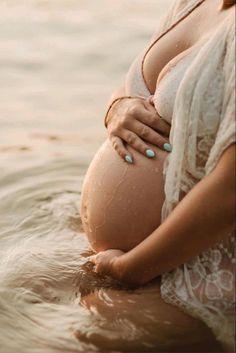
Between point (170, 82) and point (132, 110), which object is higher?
point (170, 82)

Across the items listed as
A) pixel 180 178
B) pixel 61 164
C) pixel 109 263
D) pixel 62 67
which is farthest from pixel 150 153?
pixel 62 67

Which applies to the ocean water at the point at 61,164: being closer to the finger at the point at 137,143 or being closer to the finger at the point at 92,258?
the finger at the point at 92,258

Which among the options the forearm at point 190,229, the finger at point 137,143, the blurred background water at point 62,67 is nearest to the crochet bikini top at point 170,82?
the finger at point 137,143

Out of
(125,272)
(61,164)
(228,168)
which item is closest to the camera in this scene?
(228,168)

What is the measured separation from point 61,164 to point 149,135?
1.54m

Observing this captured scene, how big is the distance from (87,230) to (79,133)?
1.71 meters

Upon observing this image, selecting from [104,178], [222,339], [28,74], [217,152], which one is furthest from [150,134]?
[28,74]

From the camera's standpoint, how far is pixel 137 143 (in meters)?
2.98

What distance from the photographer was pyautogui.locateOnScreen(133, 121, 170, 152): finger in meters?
2.92

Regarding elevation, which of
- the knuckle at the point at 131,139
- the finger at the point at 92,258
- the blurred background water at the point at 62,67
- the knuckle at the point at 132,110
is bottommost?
the blurred background water at the point at 62,67

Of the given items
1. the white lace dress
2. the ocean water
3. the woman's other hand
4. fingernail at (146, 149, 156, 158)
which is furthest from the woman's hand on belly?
the ocean water

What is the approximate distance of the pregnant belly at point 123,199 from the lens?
289 cm

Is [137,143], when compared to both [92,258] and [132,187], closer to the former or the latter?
[132,187]

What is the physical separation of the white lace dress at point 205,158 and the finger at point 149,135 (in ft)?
0.26
